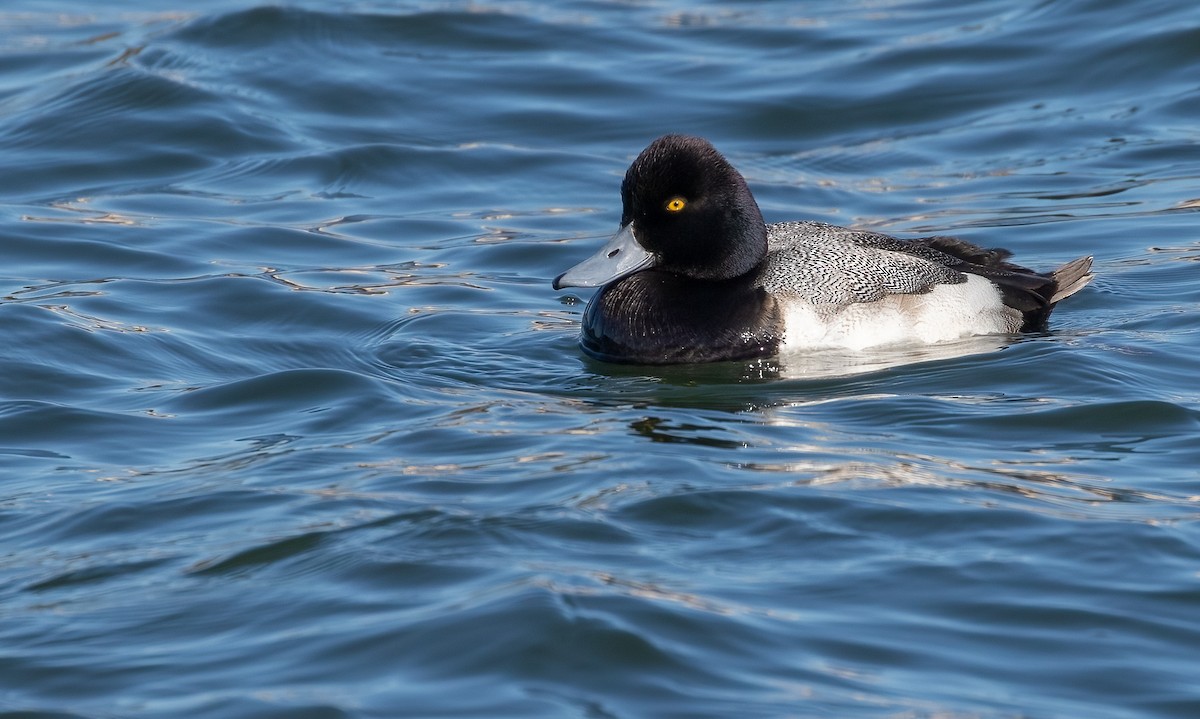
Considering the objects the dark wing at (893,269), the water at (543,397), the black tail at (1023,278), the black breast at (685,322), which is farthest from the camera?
the black tail at (1023,278)

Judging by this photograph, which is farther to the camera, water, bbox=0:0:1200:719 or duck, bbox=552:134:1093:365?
duck, bbox=552:134:1093:365

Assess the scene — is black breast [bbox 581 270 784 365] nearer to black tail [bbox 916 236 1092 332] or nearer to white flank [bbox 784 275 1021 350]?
white flank [bbox 784 275 1021 350]

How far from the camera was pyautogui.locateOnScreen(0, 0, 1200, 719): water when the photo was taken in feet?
16.0

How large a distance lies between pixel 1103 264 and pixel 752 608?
5720 mm

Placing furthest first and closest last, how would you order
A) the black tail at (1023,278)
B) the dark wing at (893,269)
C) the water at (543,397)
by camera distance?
the black tail at (1023,278), the dark wing at (893,269), the water at (543,397)

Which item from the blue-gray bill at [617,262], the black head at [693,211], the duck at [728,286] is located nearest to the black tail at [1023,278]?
the duck at [728,286]

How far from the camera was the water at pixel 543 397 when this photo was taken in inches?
192

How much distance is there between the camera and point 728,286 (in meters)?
8.28

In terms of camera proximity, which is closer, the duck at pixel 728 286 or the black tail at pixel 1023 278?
the duck at pixel 728 286

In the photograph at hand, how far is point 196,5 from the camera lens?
16188mm

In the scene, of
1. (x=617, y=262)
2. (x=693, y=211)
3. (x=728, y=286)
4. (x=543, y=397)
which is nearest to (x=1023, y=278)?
(x=728, y=286)

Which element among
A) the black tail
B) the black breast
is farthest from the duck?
the black tail

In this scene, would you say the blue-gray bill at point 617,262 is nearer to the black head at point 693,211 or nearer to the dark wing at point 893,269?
the black head at point 693,211

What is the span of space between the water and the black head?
1.86 ft
